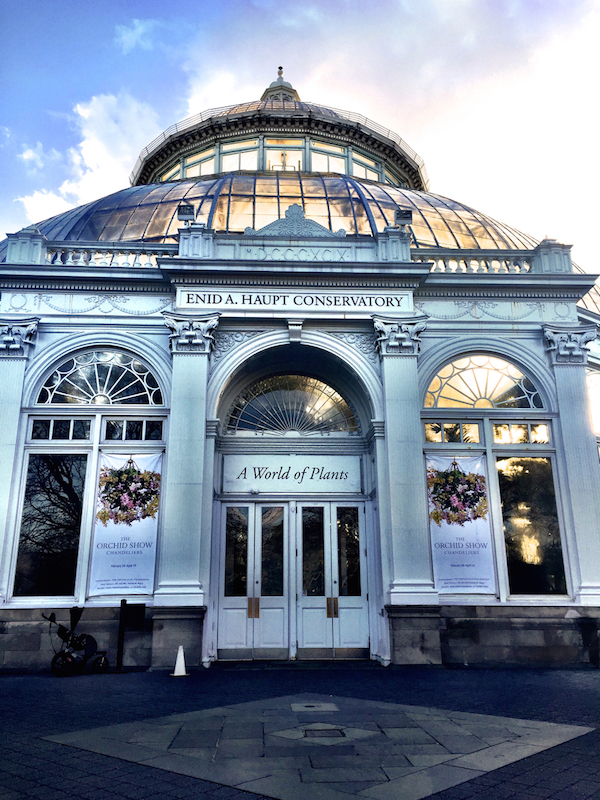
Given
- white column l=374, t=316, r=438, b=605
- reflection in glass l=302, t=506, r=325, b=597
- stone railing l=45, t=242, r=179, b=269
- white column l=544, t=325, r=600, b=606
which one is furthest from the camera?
stone railing l=45, t=242, r=179, b=269

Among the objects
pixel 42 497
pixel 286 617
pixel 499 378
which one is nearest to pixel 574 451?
pixel 499 378

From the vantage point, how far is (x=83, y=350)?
14.0 m

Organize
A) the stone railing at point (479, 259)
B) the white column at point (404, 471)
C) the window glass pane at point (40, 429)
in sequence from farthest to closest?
the stone railing at point (479, 259), the window glass pane at point (40, 429), the white column at point (404, 471)

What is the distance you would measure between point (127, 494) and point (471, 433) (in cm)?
776

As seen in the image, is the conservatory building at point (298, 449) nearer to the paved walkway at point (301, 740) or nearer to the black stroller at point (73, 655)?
the black stroller at point (73, 655)

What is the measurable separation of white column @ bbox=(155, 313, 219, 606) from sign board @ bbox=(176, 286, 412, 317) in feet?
1.63

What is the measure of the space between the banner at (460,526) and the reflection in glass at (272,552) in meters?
3.37

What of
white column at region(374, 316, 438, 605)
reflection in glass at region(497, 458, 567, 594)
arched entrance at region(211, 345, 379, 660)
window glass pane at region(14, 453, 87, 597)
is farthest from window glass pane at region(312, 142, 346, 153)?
window glass pane at region(14, 453, 87, 597)

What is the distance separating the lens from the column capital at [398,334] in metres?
13.9

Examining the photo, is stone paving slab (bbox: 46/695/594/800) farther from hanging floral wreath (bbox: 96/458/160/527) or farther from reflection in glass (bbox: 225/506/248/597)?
hanging floral wreath (bbox: 96/458/160/527)

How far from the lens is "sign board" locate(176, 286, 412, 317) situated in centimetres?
1405

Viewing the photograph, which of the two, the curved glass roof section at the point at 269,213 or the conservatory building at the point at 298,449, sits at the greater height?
the curved glass roof section at the point at 269,213

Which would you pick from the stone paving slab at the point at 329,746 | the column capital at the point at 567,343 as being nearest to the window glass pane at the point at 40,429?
the stone paving slab at the point at 329,746

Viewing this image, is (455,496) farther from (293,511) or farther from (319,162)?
(319,162)
